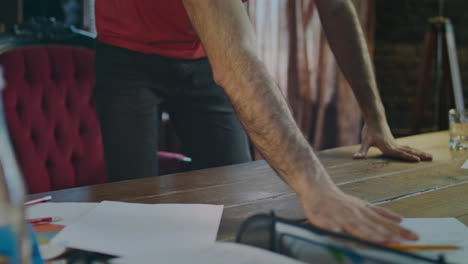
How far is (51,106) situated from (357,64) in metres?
1.08

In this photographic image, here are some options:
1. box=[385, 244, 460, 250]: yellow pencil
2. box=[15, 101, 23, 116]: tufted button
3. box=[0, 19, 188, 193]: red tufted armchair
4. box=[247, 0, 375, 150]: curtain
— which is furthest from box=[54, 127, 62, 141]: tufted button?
box=[247, 0, 375, 150]: curtain

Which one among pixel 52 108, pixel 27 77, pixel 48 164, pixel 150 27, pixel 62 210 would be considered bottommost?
pixel 48 164

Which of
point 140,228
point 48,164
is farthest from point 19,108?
point 140,228

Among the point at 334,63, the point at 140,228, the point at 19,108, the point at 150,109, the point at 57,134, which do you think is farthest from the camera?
the point at 334,63

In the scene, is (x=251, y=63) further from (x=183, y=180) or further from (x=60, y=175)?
(x=60, y=175)

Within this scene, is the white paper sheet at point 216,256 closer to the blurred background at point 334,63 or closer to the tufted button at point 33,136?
the tufted button at point 33,136

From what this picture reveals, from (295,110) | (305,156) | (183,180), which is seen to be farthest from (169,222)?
(295,110)

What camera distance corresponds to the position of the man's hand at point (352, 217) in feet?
2.17

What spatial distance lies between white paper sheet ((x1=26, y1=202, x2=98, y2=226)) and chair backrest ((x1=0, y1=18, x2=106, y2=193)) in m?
0.87

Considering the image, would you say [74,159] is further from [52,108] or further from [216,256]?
[216,256]

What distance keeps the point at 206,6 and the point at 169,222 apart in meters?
0.40

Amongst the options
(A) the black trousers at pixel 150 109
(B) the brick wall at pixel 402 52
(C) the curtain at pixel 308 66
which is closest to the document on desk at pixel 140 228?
(A) the black trousers at pixel 150 109

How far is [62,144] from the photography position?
1.80 m

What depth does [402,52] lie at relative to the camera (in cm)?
345
